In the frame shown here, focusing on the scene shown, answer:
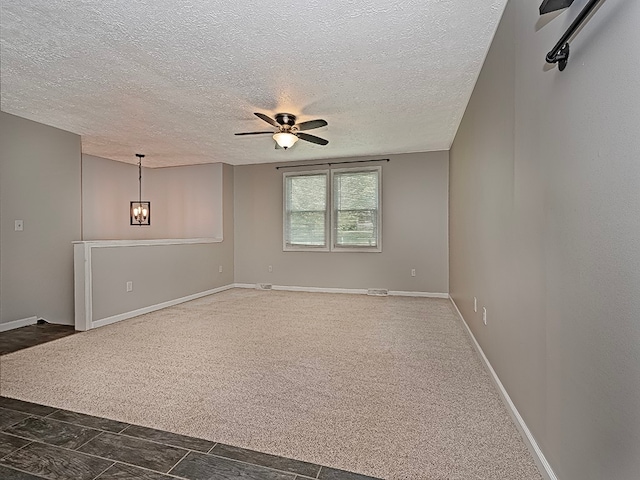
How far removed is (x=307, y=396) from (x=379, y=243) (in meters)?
3.98

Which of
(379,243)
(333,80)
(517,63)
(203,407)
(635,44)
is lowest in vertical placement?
(203,407)

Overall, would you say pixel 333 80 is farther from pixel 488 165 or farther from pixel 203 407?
pixel 203 407

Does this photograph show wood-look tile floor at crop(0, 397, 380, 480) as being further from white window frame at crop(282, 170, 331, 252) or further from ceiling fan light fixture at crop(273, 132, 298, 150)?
white window frame at crop(282, 170, 331, 252)

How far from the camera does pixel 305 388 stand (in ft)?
7.92

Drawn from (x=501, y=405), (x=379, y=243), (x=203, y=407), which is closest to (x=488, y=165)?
(x=501, y=405)

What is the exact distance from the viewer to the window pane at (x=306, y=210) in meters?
6.30

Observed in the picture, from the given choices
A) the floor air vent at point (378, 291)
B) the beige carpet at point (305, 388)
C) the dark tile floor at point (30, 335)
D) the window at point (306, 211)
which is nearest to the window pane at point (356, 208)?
the window at point (306, 211)

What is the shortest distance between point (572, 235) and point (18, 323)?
539 centimetres

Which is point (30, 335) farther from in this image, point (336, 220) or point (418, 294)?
point (418, 294)

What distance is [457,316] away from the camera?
14.3ft

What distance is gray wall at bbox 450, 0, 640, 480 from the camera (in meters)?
0.96

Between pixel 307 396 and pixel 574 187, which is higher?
pixel 574 187

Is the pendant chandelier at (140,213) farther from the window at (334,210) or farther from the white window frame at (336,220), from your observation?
the white window frame at (336,220)

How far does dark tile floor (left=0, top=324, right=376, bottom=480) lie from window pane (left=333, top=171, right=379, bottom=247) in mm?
4639
